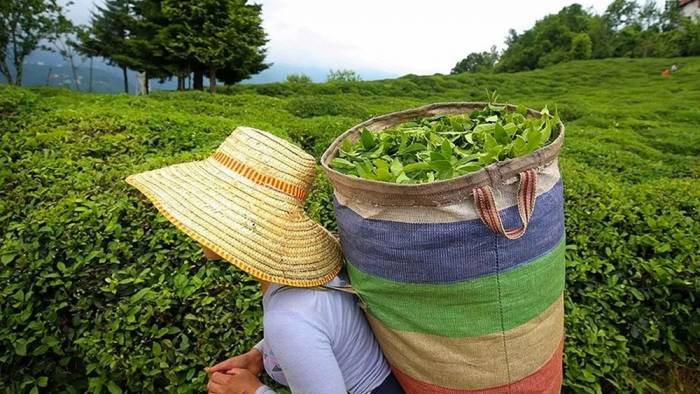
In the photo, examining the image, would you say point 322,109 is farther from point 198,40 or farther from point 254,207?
point 198,40

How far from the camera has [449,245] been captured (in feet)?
3.77

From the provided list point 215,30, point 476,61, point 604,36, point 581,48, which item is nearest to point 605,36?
point 604,36

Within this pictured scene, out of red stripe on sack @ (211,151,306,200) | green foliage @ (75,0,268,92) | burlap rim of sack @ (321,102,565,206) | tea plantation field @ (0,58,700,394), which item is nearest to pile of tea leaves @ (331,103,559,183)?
burlap rim of sack @ (321,102,565,206)

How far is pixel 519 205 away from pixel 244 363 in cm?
107

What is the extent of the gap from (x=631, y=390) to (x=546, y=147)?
80.5 inches

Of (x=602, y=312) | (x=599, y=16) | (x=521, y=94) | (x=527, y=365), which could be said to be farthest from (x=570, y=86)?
(x=599, y=16)

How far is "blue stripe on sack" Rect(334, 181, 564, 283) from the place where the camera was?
3.76 ft

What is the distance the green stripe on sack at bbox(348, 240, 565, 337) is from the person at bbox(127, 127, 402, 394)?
0.16 m

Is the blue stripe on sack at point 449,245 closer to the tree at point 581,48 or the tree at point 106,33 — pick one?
the tree at point 106,33

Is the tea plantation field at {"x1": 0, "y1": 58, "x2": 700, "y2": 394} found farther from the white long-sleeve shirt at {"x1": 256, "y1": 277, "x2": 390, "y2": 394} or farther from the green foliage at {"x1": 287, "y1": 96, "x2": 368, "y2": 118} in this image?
the green foliage at {"x1": 287, "y1": 96, "x2": 368, "y2": 118}

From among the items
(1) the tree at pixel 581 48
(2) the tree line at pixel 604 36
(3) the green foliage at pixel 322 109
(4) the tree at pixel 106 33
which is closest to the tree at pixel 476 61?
(2) the tree line at pixel 604 36

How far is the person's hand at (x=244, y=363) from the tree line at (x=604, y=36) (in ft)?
128

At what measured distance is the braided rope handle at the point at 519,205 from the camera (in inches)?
43.4

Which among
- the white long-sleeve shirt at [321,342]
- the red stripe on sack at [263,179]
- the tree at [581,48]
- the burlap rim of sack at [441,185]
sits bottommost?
the white long-sleeve shirt at [321,342]
